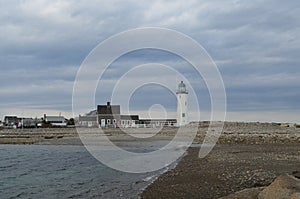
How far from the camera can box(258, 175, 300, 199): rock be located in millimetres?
7918

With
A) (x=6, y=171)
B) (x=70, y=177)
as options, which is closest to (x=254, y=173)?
(x=70, y=177)

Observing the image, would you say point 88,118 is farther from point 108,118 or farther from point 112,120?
point 112,120

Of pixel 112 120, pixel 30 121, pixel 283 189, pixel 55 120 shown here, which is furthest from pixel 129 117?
pixel 283 189

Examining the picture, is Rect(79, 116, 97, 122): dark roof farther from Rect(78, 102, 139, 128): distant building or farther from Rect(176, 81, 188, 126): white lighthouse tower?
Rect(176, 81, 188, 126): white lighthouse tower

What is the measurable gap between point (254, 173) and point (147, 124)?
8276 centimetres

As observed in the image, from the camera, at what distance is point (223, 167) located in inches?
781

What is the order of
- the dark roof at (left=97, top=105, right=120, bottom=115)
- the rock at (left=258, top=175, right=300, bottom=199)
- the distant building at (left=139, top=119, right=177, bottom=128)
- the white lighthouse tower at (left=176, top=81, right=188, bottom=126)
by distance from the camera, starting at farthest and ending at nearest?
the distant building at (left=139, top=119, right=177, bottom=128) → the dark roof at (left=97, top=105, right=120, bottom=115) → the white lighthouse tower at (left=176, top=81, right=188, bottom=126) → the rock at (left=258, top=175, right=300, bottom=199)

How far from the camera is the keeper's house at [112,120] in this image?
94.9m

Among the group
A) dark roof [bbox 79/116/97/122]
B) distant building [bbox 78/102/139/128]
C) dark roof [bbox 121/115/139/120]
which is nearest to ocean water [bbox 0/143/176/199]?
distant building [bbox 78/102/139/128]

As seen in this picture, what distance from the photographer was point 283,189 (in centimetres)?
810

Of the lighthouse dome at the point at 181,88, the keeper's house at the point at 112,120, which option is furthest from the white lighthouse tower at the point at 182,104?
the keeper's house at the point at 112,120

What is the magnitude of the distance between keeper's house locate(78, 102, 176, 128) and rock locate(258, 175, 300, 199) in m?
84.2

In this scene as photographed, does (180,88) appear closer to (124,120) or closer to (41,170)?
(124,120)

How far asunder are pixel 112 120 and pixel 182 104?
24.3 metres
